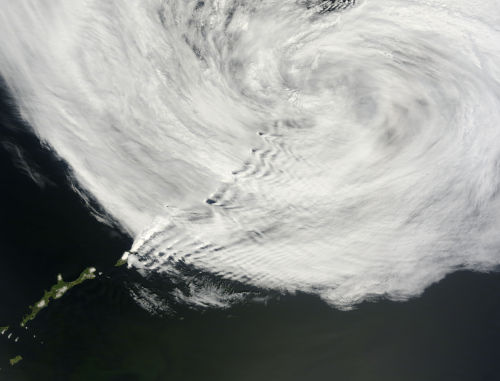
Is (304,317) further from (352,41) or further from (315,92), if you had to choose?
(352,41)

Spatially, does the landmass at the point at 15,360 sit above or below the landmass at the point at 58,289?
below

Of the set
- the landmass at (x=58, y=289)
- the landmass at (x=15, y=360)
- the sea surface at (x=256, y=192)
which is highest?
the sea surface at (x=256, y=192)

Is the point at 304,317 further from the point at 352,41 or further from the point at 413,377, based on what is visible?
the point at 352,41

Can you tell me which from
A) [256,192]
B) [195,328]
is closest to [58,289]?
[195,328]

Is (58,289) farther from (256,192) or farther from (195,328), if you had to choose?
(256,192)

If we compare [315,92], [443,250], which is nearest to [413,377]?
[443,250]

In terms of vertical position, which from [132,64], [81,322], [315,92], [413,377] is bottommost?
[81,322]

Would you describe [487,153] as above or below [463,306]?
above

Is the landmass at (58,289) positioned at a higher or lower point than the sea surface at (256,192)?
lower
